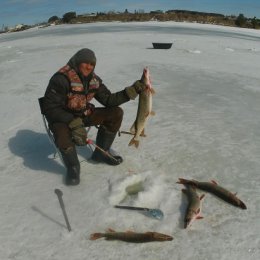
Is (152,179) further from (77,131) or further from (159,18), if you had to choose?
(159,18)

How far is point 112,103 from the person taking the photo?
188 inches

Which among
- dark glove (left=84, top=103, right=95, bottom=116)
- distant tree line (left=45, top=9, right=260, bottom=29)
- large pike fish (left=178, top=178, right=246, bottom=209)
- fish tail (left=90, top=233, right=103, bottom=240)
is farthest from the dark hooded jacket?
distant tree line (left=45, top=9, right=260, bottom=29)

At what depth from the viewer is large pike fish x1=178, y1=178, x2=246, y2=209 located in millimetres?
3836

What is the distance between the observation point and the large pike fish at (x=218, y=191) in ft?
12.6

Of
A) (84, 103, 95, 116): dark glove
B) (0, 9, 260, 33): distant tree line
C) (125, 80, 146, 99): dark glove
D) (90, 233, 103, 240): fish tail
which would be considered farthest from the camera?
(0, 9, 260, 33): distant tree line

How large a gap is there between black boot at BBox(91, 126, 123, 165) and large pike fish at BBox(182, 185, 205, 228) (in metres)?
1.06

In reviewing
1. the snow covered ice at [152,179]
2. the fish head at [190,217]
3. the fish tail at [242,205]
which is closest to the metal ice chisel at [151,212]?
the snow covered ice at [152,179]

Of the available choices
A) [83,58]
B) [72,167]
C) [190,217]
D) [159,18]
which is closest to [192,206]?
[190,217]

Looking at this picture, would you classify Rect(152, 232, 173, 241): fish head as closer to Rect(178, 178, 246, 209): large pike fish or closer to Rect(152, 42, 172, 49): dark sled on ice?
Rect(178, 178, 246, 209): large pike fish

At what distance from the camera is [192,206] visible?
3725 mm

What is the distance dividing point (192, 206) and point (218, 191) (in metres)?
0.40

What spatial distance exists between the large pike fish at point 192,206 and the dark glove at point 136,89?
114cm

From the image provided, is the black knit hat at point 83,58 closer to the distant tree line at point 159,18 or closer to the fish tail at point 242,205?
the fish tail at point 242,205

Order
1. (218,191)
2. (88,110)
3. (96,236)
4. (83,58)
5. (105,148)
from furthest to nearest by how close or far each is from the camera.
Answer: (105,148)
(88,110)
(83,58)
(218,191)
(96,236)
